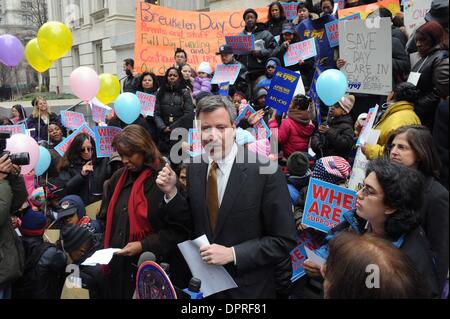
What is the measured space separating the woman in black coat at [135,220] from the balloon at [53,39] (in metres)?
3.35

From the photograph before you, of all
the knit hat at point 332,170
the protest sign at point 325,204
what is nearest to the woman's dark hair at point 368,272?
the protest sign at point 325,204

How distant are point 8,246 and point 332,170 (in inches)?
88.3

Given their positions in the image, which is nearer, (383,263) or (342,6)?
(383,263)

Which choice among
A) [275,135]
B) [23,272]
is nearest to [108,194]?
[23,272]

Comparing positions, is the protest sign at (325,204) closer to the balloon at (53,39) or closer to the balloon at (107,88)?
the balloon at (53,39)

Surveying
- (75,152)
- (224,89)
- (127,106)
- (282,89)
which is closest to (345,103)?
(282,89)

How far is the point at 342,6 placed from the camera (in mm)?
6719

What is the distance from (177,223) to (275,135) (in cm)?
248

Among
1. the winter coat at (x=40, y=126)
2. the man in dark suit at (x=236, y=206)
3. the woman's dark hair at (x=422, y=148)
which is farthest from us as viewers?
the winter coat at (x=40, y=126)

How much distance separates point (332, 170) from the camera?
2.96 meters

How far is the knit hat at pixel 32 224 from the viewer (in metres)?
2.62

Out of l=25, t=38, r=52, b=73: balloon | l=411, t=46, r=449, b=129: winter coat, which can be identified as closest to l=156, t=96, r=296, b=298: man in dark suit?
l=411, t=46, r=449, b=129: winter coat
